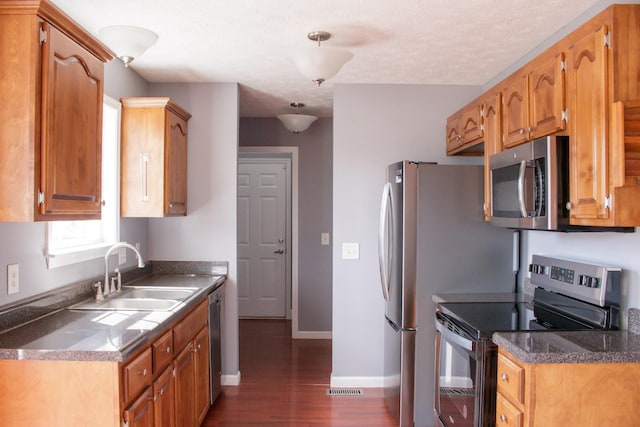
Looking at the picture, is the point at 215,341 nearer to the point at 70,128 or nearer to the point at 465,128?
the point at 70,128

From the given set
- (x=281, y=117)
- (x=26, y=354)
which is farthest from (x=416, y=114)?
(x=26, y=354)

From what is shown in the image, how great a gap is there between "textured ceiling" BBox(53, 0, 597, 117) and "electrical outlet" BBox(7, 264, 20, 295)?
129cm

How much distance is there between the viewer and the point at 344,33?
2590mm

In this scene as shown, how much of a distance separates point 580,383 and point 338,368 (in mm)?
2182

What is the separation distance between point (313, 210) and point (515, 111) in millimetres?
2903

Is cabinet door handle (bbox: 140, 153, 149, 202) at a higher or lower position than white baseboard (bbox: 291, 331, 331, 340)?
higher

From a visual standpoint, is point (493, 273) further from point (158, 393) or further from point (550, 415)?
point (158, 393)

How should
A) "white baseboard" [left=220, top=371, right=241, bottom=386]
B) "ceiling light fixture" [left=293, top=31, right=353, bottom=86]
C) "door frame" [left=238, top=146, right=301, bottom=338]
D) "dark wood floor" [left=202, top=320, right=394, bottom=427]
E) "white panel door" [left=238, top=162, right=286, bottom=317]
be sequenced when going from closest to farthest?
1. "ceiling light fixture" [left=293, top=31, right=353, bottom=86]
2. "dark wood floor" [left=202, top=320, right=394, bottom=427]
3. "white baseboard" [left=220, top=371, right=241, bottom=386]
4. "door frame" [left=238, top=146, right=301, bottom=338]
5. "white panel door" [left=238, top=162, right=286, bottom=317]

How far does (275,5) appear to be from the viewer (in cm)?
223

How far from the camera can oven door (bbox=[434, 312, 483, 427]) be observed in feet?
7.03

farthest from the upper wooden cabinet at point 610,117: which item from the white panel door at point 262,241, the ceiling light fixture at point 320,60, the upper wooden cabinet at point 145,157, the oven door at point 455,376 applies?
the white panel door at point 262,241

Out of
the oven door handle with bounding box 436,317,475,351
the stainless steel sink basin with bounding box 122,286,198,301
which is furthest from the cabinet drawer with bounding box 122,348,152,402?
the oven door handle with bounding box 436,317,475,351

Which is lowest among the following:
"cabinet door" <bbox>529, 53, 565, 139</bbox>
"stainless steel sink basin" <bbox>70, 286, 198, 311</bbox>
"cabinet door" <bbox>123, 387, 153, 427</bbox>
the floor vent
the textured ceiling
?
the floor vent

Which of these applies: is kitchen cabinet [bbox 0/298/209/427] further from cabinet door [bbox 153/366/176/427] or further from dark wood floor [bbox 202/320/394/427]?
dark wood floor [bbox 202/320/394/427]
